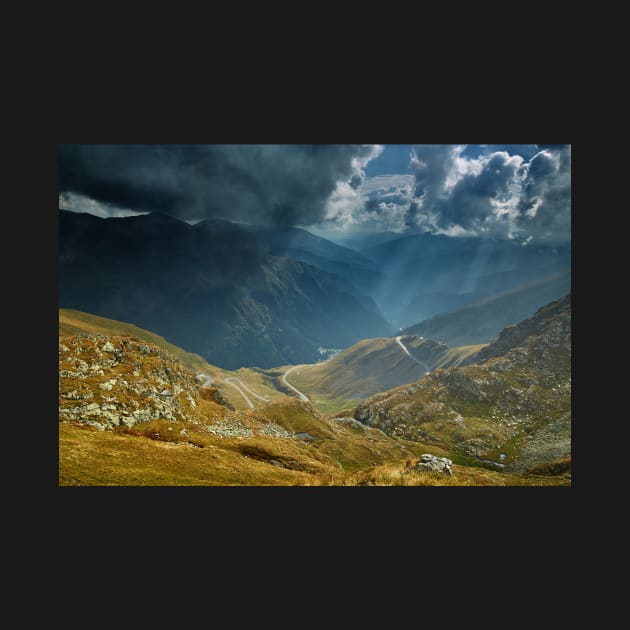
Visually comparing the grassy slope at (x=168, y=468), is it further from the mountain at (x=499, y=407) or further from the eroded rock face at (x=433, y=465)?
the mountain at (x=499, y=407)

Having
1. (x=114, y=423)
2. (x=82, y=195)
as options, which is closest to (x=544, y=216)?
(x=114, y=423)

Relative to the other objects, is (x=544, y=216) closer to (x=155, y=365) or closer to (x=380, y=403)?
(x=155, y=365)

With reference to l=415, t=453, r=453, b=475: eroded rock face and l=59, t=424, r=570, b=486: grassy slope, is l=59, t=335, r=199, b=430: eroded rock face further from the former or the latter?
l=415, t=453, r=453, b=475: eroded rock face

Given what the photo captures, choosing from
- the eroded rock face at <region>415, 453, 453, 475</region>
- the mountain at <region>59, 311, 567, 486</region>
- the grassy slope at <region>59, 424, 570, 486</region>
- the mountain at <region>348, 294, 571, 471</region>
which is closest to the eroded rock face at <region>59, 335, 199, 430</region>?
the mountain at <region>59, 311, 567, 486</region>

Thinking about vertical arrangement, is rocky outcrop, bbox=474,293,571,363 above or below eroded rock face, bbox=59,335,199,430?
above

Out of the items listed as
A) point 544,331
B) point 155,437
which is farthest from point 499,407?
point 155,437

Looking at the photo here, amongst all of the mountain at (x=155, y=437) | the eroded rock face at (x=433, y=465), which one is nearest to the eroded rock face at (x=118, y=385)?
the mountain at (x=155, y=437)

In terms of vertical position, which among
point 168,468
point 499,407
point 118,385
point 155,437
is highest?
point 118,385

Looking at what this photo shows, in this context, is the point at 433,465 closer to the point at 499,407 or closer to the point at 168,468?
the point at 168,468

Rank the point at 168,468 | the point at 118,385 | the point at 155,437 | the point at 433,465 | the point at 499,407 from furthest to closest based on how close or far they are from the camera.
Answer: the point at 499,407 < the point at 118,385 < the point at 155,437 < the point at 168,468 < the point at 433,465
